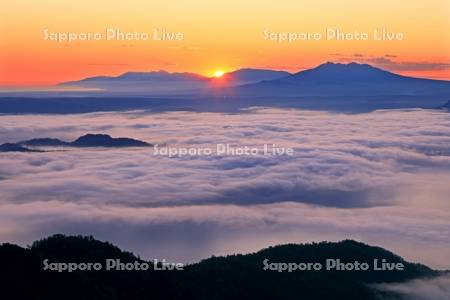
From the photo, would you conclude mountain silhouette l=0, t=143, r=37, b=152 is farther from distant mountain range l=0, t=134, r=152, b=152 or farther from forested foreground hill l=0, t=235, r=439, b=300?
forested foreground hill l=0, t=235, r=439, b=300

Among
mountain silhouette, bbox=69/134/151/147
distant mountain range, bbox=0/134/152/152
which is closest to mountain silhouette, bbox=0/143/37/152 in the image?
distant mountain range, bbox=0/134/152/152

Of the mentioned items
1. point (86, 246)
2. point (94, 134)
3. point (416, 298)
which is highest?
point (94, 134)

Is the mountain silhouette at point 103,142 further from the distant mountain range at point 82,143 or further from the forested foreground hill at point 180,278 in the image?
the forested foreground hill at point 180,278

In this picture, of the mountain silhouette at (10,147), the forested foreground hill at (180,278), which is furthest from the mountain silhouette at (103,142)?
the forested foreground hill at (180,278)

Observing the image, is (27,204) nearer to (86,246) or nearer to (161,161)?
(161,161)

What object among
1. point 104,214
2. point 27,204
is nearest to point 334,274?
point 104,214

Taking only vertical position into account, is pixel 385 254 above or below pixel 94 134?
below

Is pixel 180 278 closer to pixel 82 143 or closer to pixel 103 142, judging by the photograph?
pixel 103 142

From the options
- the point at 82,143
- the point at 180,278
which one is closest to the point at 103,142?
the point at 82,143
